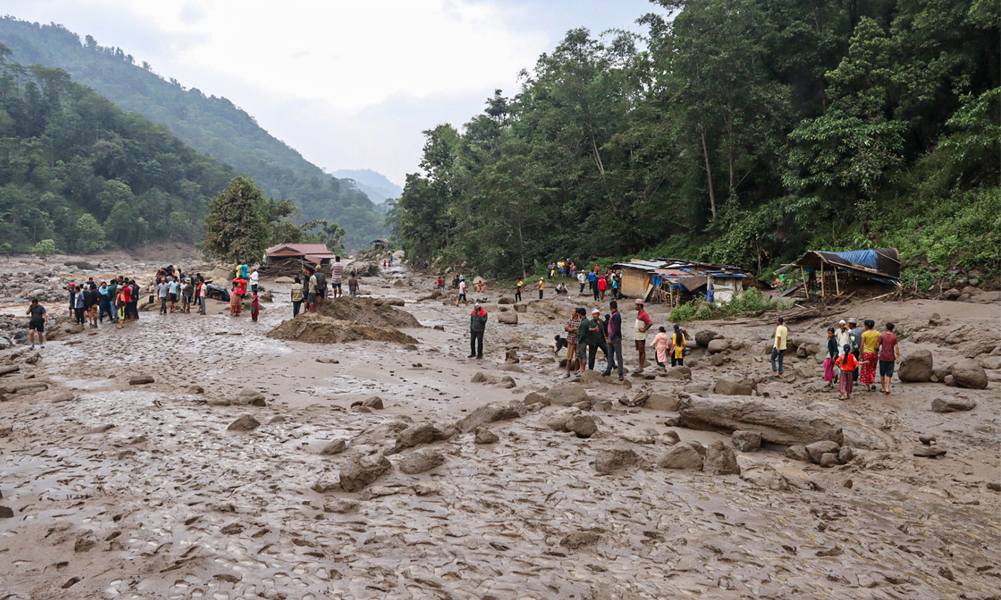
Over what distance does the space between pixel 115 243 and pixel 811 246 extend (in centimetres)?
8147

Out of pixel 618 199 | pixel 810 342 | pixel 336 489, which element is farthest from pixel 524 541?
pixel 618 199

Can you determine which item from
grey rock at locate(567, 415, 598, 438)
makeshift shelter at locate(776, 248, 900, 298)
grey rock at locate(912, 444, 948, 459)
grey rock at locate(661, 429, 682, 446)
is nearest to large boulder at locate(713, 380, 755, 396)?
grey rock at locate(661, 429, 682, 446)

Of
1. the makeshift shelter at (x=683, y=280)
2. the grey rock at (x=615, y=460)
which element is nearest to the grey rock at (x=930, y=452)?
the grey rock at (x=615, y=460)

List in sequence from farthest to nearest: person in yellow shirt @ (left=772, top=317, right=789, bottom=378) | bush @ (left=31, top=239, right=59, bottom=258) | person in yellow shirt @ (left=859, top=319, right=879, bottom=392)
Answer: bush @ (left=31, top=239, right=59, bottom=258), person in yellow shirt @ (left=772, top=317, right=789, bottom=378), person in yellow shirt @ (left=859, top=319, right=879, bottom=392)

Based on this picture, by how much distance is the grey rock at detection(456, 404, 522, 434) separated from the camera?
27.5 feet

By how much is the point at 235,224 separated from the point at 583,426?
1718 inches

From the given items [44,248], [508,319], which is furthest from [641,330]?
[44,248]

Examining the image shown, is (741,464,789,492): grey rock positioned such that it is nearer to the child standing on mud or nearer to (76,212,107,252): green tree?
the child standing on mud

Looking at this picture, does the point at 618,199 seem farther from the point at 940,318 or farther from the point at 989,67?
the point at 940,318

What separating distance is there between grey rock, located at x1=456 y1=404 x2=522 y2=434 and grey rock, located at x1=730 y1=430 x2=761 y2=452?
3268mm

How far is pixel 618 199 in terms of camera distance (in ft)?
137

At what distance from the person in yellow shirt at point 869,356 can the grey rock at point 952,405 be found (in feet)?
5.36

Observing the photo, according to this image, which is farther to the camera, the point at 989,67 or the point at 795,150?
the point at 795,150

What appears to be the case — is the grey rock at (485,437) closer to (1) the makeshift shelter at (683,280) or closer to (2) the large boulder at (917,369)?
(2) the large boulder at (917,369)
